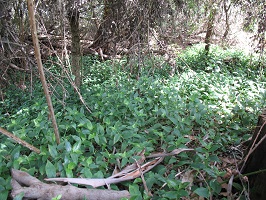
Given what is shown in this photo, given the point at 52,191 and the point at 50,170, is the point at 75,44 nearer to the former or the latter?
the point at 50,170

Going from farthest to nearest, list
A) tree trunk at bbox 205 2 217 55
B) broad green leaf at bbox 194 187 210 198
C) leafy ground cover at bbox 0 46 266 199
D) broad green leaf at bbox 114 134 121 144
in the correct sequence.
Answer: tree trunk at bbox 205 2 217 55 < broad green leaf at bbox 114 134 121 144 < leafy ground cover at bbox 0 46 266 199 < broad green leaf at bbox 194 187 210 198

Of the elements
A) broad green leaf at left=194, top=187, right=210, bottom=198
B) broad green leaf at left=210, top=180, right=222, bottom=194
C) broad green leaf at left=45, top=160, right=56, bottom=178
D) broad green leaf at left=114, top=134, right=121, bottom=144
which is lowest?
broad green leaf at left=210, top=180, right=222, bottom=194

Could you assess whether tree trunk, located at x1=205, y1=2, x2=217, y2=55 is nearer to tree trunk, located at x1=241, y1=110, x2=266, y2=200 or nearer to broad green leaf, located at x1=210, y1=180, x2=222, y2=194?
tree trunk, located at x1=241, y1=110, x2=266, y2=200

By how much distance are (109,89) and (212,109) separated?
146cm

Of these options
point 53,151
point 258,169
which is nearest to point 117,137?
point 53,151

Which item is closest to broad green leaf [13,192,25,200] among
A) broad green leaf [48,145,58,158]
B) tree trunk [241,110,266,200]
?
broad green leaf [48,145,58,158]

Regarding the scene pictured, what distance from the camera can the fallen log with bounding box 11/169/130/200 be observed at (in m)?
1.52

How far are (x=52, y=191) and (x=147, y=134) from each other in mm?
1120

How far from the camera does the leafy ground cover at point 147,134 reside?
5.83ft

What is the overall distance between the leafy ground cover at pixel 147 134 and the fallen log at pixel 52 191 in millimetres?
84

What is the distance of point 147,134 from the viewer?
95.8 inches

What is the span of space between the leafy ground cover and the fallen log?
8 cm

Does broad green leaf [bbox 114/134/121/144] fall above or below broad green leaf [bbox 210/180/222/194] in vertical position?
above

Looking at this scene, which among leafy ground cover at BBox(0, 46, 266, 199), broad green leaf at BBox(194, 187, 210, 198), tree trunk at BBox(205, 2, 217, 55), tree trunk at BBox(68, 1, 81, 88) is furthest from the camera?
tree trunk at BBox(205, 2, 217, 55)
